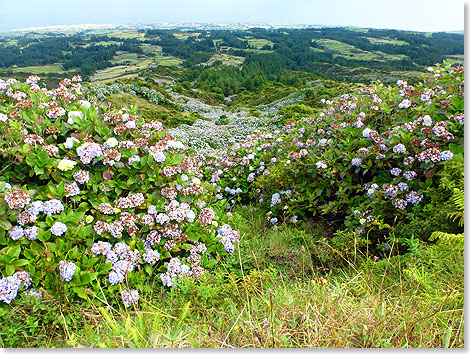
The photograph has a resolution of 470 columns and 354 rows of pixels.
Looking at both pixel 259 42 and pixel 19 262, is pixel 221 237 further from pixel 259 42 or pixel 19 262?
pixel 259 42

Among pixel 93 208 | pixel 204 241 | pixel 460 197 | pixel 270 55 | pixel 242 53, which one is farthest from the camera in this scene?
pixel 242 53

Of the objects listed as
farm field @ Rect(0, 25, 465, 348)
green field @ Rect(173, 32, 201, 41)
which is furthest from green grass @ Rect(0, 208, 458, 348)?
green field @ Rect(173, 32, 201, 41)

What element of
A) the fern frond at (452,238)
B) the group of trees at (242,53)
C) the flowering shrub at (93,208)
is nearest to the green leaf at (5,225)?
the flowering shrub at (93,208)

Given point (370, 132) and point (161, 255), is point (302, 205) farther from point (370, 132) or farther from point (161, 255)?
point (161, 255)

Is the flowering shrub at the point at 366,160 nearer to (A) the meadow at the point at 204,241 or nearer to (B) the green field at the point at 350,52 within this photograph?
(A) the meadow at the point at 204,241

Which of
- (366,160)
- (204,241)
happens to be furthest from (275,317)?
(366,160)

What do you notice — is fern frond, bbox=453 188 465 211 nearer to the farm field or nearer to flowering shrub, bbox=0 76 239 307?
the farm field
